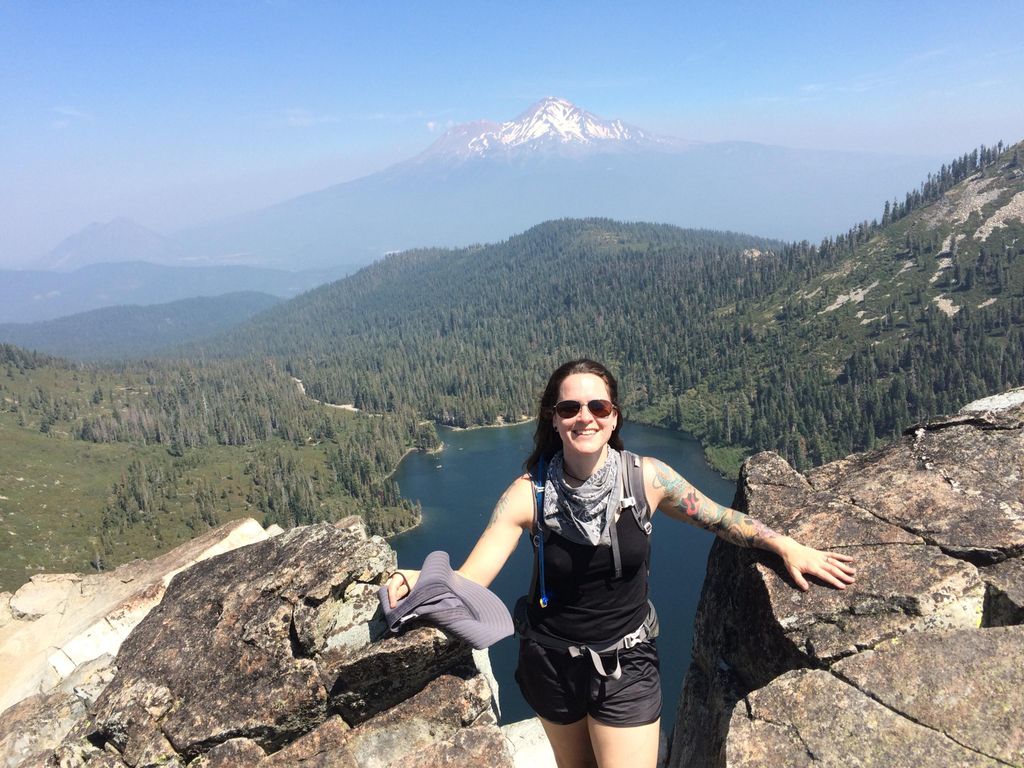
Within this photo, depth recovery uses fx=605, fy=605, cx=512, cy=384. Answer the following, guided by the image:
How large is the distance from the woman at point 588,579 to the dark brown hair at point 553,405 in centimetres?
3

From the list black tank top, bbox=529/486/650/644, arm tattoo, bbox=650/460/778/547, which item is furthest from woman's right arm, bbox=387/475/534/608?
arm tattoo, bbox=650/460/778/547

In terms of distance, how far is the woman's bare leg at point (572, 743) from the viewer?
7.41m

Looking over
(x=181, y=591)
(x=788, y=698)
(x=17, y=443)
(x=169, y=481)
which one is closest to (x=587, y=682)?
(x=788, y=698)

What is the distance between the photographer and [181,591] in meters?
11.5

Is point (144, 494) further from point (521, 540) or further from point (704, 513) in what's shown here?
point (704, 513)

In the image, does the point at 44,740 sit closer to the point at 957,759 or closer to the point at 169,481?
the point at 957,759

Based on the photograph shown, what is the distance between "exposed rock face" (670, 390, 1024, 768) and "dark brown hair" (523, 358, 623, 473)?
3474mm

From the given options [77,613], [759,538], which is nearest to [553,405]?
[759,538]

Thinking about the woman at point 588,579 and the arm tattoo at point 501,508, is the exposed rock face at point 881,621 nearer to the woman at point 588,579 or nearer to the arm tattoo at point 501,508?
the woman at point 588,579

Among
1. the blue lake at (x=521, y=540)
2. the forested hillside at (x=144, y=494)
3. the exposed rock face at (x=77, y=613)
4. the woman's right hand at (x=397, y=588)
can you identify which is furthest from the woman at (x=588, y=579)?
the forested hillside at (x=144, y=494)

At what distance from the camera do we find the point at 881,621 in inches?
301

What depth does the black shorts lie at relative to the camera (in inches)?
279

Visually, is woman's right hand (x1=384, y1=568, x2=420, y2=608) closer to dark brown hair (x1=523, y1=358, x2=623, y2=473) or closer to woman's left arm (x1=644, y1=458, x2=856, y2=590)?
dark brown hair (x1=523, y1=358, x2=623, y2=473)

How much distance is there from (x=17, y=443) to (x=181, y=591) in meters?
210
